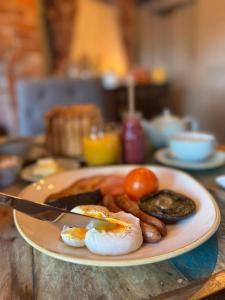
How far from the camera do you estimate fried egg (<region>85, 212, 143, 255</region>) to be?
1.37 ft

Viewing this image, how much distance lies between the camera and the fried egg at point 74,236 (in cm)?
44

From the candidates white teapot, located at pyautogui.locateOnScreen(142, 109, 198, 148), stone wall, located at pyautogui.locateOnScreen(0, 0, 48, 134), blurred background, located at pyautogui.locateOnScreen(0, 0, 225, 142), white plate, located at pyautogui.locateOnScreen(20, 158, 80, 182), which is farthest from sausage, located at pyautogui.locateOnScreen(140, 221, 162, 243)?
stone wall, located at pyautogui.locateOnScreen(0, 0, 48, 134)

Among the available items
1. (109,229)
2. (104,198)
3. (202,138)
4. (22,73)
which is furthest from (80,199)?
(22,73)

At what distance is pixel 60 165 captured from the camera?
926 millimetres

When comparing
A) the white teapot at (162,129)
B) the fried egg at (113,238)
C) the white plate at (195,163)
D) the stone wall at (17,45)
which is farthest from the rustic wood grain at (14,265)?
the stone wall at (17,45)

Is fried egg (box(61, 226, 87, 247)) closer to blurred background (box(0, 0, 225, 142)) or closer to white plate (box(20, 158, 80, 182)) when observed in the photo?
white plate (box(20, 158, 80, 182))

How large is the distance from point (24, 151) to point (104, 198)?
56 centimetres

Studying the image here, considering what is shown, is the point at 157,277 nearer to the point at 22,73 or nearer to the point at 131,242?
the point at 131,242

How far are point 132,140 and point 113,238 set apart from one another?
57 centimetres

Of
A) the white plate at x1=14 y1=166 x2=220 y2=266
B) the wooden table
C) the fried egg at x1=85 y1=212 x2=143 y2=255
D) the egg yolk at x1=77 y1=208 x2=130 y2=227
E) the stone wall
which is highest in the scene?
the stone wall

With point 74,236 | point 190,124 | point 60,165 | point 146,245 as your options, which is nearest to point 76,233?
point 74,236

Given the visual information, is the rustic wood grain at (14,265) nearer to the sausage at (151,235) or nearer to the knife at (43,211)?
the knife at (43,211)

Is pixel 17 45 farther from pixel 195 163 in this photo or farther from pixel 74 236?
pixel 74 236

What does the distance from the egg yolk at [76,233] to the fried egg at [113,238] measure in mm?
15
